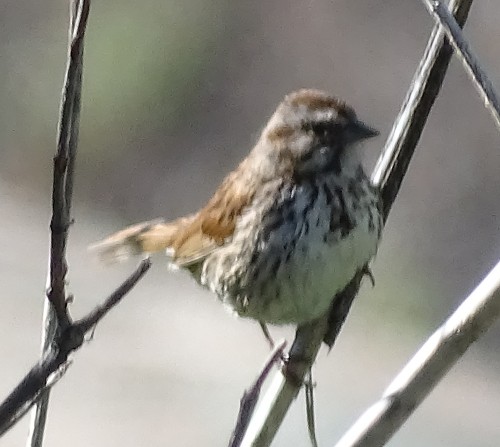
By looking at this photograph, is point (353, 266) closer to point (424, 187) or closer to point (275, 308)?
point (275, 308)

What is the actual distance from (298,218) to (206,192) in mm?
2571

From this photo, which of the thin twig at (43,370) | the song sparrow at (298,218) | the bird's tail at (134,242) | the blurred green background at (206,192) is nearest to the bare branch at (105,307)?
the thin twig at (43,370)

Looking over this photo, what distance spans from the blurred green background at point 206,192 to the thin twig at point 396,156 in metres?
1.77

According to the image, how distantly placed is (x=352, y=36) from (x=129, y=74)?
2.77ft

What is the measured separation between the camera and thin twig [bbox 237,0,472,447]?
35.8 inches

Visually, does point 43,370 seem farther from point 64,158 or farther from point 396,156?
point 396,156

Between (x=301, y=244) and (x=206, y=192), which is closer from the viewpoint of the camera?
(x=301, y=244)

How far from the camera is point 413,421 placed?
3.07 meters

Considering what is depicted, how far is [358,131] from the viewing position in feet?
4.23

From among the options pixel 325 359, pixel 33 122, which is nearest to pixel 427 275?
pixel 325 359

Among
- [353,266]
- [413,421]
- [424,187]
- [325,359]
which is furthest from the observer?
[424,187]

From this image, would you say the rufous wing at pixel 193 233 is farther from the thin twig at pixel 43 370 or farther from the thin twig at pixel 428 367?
the thin twig at pixel 43 370

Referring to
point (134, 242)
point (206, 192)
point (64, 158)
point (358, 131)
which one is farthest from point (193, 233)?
point (206, 192)

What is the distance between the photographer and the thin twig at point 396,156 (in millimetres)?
909
